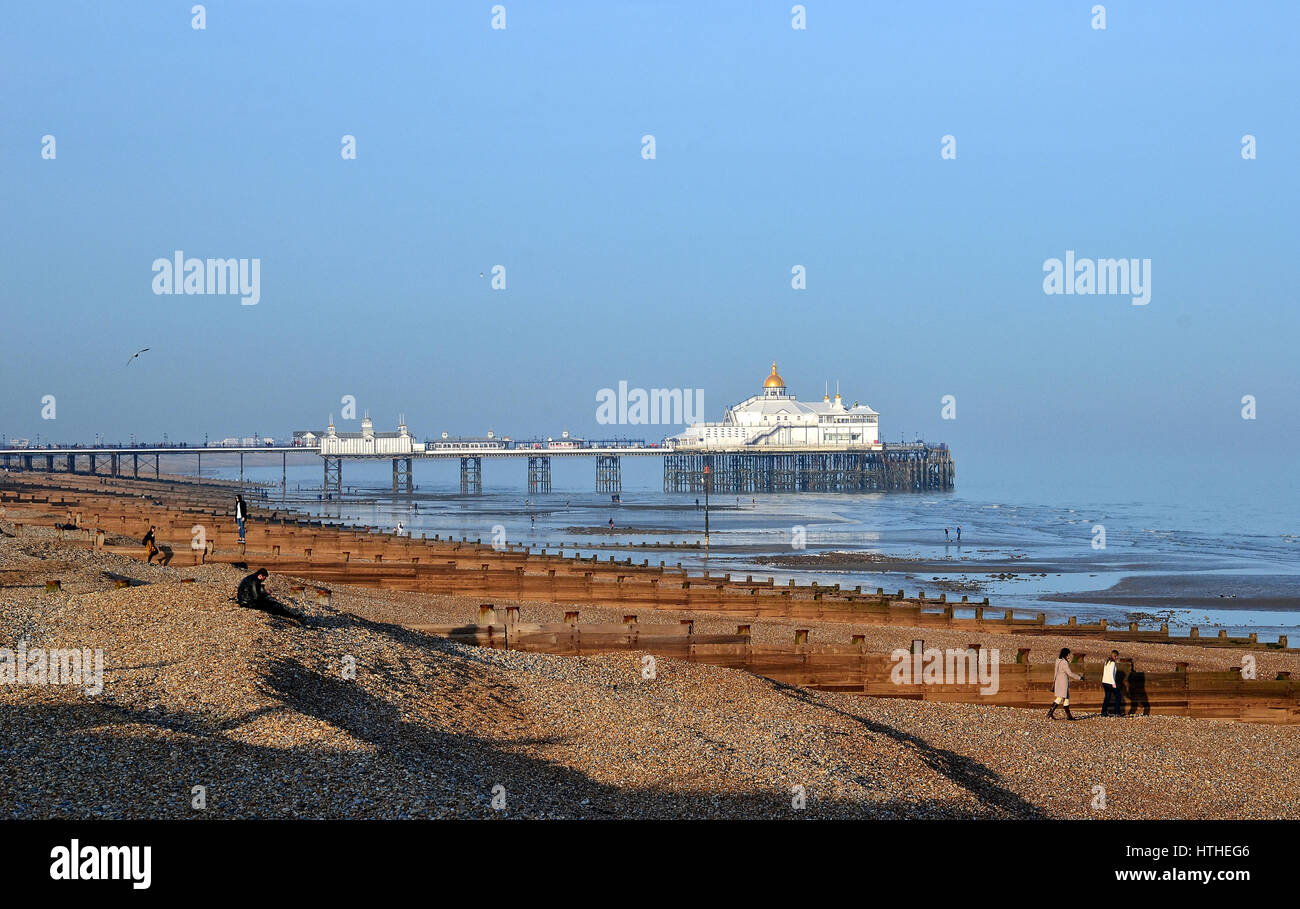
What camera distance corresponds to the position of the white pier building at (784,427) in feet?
463

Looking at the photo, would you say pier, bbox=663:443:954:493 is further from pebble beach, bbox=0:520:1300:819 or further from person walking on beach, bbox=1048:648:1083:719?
pebble beach, bbox=0:520:1300:819

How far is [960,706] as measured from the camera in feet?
49.5

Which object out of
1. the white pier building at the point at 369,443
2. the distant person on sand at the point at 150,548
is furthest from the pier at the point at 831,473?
the distant person on sand at the point at 150,548

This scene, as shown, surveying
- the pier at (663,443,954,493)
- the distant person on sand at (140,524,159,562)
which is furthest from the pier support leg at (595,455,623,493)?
the distant person on sand at (140,524,159,562)

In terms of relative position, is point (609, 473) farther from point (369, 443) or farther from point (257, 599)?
point (257, 599)

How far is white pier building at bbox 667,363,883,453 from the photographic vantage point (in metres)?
141

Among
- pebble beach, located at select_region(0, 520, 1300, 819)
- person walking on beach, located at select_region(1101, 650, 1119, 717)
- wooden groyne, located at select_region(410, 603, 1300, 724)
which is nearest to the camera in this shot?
pebble beach, located at select_region(0, 520, 1300, 819)

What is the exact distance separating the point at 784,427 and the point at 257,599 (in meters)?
131

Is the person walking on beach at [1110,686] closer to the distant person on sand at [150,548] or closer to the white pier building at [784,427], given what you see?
the distant person on sand at [150,548]

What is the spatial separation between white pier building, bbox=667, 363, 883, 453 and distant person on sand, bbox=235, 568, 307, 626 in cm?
12251

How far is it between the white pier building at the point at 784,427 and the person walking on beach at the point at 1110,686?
120m
